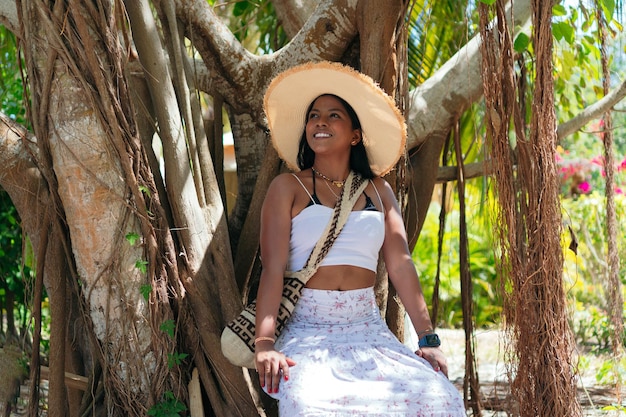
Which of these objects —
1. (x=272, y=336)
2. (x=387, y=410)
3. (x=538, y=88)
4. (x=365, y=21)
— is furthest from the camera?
(x=365, y=21)

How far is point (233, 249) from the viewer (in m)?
3.80

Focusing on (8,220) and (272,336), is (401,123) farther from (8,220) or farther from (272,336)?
(8,220)

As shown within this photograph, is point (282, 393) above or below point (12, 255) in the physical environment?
below

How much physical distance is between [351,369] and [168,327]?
784 millimetres

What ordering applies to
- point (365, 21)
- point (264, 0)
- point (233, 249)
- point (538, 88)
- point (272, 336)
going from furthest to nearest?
point (264, 0) → point (233, 249) → point (365, 21) → point (538, 88) → point (272, 336)

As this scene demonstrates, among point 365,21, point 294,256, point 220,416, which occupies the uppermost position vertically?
point 365,21

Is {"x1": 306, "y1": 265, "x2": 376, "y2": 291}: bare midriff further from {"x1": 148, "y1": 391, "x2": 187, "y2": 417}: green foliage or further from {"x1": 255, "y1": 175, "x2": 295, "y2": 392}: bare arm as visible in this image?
{"x1": 148, "y1": 391, "x2": 187, "y2": 417}: green foliage

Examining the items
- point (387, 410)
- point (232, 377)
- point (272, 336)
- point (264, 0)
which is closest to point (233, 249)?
point (232, 377)

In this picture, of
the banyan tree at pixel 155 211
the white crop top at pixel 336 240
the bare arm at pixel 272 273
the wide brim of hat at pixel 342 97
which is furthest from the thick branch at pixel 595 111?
the bare arm at pixel 272 273

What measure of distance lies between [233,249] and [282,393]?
1.23m

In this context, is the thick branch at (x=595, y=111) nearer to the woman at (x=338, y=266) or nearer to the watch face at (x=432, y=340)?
the woman at (x=338, y=266)

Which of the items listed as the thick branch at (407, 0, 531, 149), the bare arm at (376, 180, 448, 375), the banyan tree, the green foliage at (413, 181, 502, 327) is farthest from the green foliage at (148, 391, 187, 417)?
the green foliage at (413, 181, 502, 327)

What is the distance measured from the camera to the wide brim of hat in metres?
3.05

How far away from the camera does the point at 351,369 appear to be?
274 cm
